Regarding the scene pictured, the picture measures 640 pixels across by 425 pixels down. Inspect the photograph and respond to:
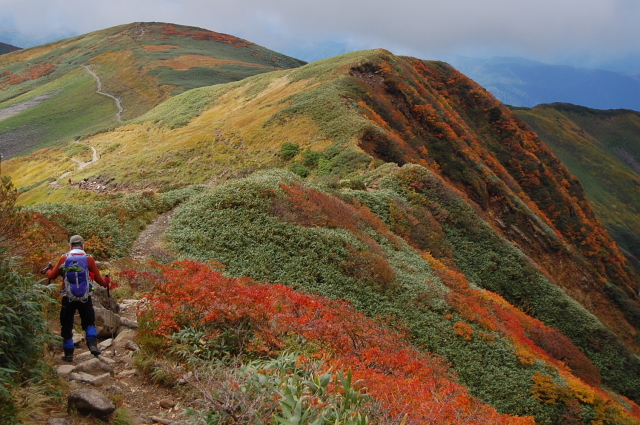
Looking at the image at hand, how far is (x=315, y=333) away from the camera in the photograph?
10406mm

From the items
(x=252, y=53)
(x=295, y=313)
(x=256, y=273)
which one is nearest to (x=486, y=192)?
(x=256, y=273)

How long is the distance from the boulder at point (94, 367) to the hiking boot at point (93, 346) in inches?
14.2

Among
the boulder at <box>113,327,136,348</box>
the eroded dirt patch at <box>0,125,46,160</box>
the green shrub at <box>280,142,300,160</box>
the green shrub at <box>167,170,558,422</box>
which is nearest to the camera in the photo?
the boulder at <box>113,327,136,348</box>

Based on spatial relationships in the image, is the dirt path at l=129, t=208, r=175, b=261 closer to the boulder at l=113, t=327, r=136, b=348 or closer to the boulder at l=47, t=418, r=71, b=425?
the boulder at l=113, t=327, r=136, b=348

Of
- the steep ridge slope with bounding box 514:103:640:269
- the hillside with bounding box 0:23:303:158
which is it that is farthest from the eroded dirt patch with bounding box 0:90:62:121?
the steep ridge slope with bounding box 514:103:640:269

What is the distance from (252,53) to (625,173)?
127 meters

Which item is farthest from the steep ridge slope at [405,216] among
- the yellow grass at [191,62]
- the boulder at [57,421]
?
the yellow grass at [191,62]

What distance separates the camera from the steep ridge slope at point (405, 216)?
1677 centimetres

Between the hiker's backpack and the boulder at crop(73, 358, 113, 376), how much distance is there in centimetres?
120

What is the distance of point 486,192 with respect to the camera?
43.6 metres

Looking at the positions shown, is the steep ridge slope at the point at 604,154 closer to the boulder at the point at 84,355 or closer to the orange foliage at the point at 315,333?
the orange foliage at the point at 315,333

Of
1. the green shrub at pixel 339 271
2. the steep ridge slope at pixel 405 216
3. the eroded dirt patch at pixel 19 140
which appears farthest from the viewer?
the eroded dirt patch at pixel 19 140

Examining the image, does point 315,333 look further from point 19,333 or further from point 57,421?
point 19,333

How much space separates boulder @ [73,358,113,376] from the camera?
790 centimetres
